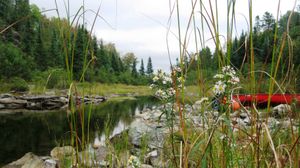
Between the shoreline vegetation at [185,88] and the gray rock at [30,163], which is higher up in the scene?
the shoreline vegetation at [185,88]

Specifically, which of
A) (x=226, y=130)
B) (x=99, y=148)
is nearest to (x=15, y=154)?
(x=99, y=148)

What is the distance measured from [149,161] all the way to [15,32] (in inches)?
1785

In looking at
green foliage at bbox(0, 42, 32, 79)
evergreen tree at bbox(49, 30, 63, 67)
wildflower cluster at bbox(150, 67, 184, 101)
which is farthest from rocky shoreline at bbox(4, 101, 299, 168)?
green foliage at bbox(0, 42, 32, 79)

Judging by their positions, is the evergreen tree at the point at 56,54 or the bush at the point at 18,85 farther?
the bush at the point at 18,85

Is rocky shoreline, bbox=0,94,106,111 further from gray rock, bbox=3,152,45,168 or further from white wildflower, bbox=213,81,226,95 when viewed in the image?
white wildflower, bbox=213,81,226,95

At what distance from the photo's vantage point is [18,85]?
869 inches

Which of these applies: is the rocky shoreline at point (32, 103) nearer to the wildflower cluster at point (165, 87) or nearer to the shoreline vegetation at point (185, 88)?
the shoreline vegetation at point (185, 88)

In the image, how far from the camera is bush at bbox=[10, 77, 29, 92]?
22062 millimetres

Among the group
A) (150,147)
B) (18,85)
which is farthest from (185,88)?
(18,85)

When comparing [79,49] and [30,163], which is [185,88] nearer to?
[79,49]

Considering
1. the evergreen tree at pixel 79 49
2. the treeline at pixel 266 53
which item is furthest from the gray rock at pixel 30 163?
the treeline at pixel 266 53

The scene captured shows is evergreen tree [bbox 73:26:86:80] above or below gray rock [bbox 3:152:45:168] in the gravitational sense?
above

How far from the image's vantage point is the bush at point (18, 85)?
22.1m

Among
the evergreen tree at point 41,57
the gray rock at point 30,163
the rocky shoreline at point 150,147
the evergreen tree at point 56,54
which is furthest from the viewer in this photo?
the evergreen tree at point 41,57
